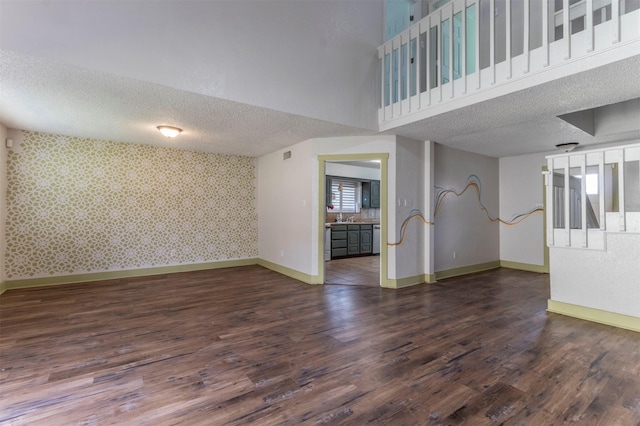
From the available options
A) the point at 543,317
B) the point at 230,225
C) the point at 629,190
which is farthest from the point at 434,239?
the point at 230,225

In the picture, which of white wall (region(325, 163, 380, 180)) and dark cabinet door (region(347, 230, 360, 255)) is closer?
dark cabinet door (region(347, 230, 360, 255))

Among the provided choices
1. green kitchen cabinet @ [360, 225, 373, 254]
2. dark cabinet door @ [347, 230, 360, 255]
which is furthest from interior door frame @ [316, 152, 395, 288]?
green kitchen cabinet @ [360, 225, 373, 254]

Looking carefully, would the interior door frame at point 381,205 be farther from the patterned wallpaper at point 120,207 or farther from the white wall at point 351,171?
the white wall at point 351,171

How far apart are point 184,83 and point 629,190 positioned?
4.81 meters

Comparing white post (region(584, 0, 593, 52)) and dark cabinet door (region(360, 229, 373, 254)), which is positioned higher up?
white post (region(584, 0, 593, 52))

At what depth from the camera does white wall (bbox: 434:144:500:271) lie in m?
5.59

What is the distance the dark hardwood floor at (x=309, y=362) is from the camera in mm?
1802

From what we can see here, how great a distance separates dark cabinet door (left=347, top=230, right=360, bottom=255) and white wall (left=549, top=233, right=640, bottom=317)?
4.78 meters

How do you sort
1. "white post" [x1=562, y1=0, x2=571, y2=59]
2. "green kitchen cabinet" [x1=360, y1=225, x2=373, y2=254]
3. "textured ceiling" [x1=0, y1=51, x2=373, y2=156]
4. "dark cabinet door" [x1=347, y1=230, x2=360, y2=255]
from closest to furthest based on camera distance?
"white post" [x1=562, y1=0, x2=571, y2=59]
"textured ceiling" [x1=0, y1=51, x2=373, y2=156]
"dark cabinet door" [x1=347, y1=230, x2=360, y2=255]
"green kitchen cabinet" [x1=360, y1=225, x2=373, y2=254]

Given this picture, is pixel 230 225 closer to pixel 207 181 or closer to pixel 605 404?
pixel 207 181

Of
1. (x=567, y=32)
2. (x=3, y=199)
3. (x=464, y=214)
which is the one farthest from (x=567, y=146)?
(x=3, y=199)

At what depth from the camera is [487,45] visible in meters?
4.86

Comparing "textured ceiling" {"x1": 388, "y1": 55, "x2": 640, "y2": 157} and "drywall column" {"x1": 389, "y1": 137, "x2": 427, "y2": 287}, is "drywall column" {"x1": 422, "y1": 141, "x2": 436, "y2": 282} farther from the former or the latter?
"textured ceiling" {"x1": 388, "y1": 55, "x2": 640, "y2": 157}

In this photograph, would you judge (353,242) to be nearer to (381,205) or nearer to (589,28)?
(381,205)
